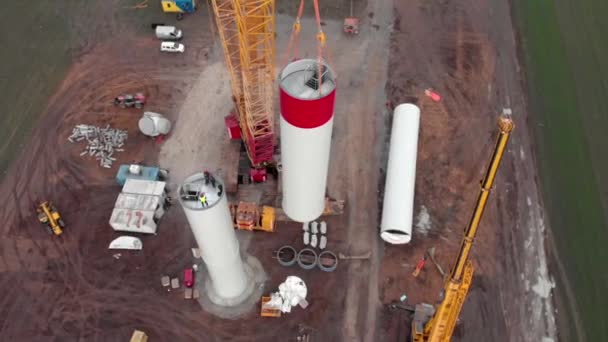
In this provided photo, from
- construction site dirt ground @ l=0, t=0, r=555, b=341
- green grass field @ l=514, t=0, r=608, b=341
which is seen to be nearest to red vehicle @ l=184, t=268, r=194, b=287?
construction site dirt ground @ l=0, t=0, r=555, b=341

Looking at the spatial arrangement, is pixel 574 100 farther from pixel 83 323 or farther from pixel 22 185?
pixel 22 185

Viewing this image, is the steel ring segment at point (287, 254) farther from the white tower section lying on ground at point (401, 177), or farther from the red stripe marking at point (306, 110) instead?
the red stripe marking at point (306, 110)

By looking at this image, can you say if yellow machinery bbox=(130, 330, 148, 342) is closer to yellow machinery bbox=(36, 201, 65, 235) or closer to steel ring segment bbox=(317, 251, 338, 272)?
yellow machinery bbox=(36, 201, 65, 235)

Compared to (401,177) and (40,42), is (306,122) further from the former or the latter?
(40,42)

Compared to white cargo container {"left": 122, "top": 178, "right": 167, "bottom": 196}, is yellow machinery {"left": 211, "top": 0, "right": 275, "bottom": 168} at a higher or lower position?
higher

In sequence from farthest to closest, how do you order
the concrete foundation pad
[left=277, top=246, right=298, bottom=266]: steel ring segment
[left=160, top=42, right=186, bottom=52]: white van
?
[left=160, top=42, right=186, bottom=52]: white van
[left=277, top=246, right=298, bottom=266]: steel ring segment
the concrete foundation pad

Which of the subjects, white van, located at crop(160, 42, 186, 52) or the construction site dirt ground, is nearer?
the construction site dirt ground

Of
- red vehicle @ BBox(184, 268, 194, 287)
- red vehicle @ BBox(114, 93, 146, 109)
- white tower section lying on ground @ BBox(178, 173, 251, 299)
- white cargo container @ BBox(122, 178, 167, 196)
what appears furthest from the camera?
red vehicle @ BBox(114, 93, 146, 109)

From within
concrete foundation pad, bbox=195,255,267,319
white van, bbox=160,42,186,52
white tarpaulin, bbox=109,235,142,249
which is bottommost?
concrete foundation pad, bbox=195,255,267,319
